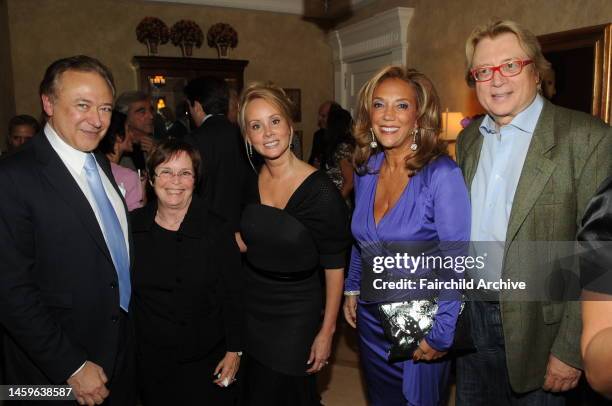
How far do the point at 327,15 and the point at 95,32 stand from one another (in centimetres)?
353

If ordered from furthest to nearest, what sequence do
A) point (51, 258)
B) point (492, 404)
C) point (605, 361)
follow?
point (492, 404) → point (51, 258) → point (605, 361)

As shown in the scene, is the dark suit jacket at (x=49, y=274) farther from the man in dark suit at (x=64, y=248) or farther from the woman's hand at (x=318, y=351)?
the woman's hand at (x=318, y=351)

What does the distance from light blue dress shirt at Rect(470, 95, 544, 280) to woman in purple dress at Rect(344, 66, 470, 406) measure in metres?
0.12

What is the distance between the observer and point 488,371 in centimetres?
177

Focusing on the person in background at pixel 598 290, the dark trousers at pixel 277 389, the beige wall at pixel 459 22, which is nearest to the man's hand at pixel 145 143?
the dark trousers at pixel 277 389

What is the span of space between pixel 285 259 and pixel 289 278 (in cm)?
9

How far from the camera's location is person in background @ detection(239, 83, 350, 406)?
1974 mm

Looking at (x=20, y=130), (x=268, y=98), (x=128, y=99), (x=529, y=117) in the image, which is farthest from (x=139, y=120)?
(x=529, y=117)

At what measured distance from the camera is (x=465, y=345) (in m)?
1.67

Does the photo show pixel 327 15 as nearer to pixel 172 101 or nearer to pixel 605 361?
pixel 172 101

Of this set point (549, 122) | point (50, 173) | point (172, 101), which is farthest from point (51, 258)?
point (172, 101)

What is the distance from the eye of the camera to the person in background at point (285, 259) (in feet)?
6.48

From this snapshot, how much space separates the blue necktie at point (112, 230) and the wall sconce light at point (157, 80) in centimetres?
499

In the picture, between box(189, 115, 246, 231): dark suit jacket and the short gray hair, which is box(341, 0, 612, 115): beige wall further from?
the short gray hair
